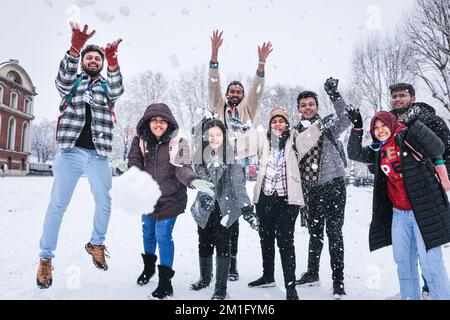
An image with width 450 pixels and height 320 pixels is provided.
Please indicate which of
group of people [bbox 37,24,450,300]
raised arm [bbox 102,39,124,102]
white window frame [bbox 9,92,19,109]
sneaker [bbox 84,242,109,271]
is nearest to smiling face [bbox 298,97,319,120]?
group of people [bbox 37,24,450,300]

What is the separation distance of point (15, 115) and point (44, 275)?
118 feet

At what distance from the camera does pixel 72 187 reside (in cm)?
329

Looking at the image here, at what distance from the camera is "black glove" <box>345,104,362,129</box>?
316 cm

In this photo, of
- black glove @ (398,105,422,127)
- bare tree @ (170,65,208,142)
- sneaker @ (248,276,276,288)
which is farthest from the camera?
bare tree @ (170,65,208,142)

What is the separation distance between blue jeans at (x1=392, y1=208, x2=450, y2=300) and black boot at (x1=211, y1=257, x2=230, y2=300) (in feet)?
5.33

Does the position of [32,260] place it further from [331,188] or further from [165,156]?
[331,188]

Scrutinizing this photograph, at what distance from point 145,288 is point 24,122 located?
37.7 meters

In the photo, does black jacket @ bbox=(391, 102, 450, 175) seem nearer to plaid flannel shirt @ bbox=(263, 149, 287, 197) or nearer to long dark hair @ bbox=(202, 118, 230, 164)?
plaid flannel shirt @ bbox=(263, 149, 287, 197)

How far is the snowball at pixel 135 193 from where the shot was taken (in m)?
3.04

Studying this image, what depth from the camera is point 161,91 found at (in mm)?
18438

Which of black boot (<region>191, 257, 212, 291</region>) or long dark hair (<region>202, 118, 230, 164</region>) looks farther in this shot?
long dark hair (<region>202, 118, 230, 164</region>)

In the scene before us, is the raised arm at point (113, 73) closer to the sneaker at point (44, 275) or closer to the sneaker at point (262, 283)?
the sneaker at point (44, 275)

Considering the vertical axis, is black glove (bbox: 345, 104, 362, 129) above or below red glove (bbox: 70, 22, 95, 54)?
below
